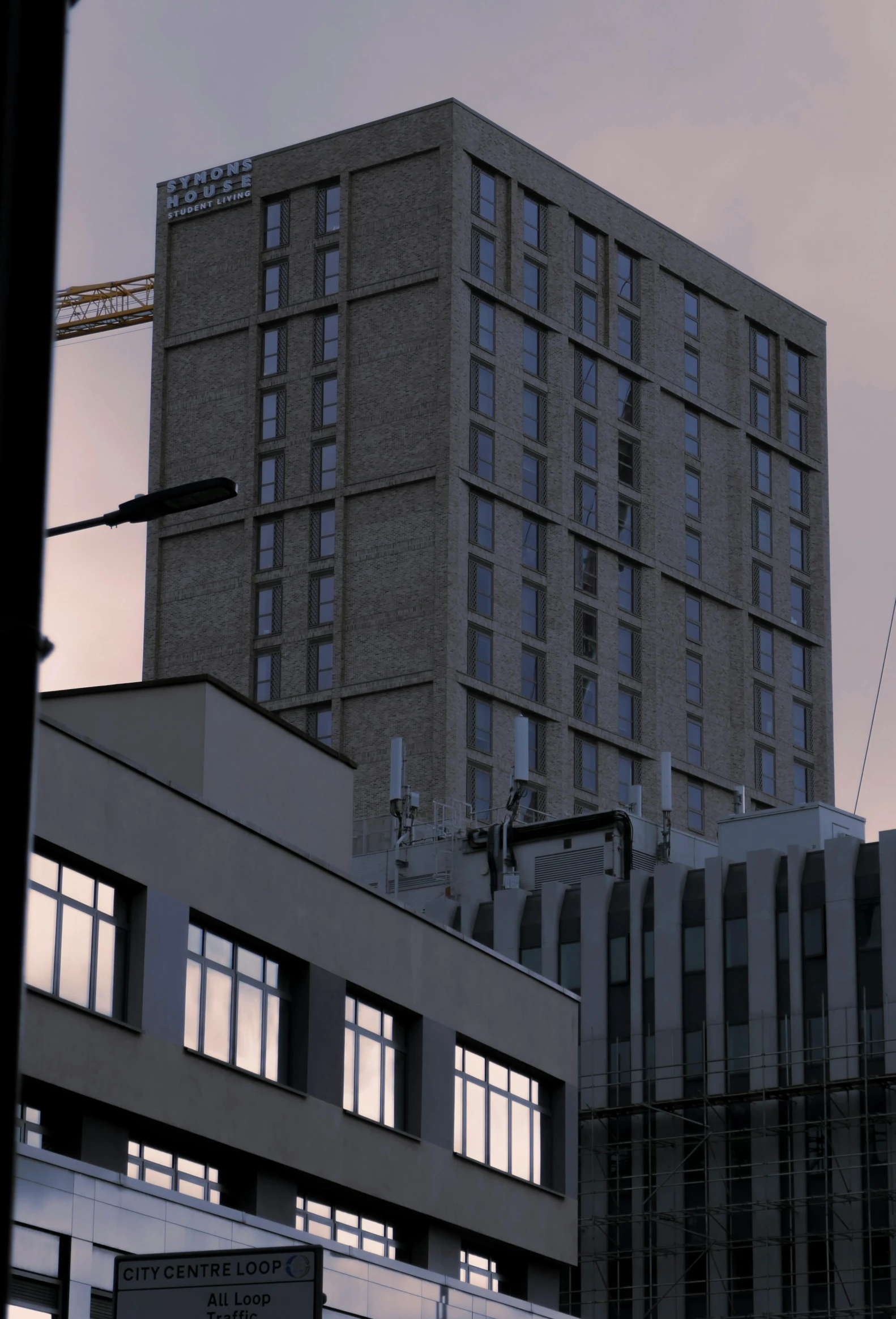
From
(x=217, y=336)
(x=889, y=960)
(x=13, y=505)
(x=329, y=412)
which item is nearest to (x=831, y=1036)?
(x=889, y=960)

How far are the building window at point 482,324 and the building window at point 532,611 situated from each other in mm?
11775

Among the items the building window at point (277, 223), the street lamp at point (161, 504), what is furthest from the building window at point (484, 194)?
the street lamp at point (161, 504)

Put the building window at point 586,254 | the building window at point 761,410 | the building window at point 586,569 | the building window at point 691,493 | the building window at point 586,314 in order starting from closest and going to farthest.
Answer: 1. the building window at point 586,569
2. the building window at point 586,314
3. the building window at point 586,254
4. the building window at point 691,493
5. the building window at point 761,410

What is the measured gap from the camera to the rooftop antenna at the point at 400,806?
91.9 m

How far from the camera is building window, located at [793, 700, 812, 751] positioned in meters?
128

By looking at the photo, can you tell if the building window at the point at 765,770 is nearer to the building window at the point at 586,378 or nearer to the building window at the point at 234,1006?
the building window at the point at 586,378

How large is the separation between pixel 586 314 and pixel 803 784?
2722 centimetres

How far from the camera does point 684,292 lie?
5049 inches

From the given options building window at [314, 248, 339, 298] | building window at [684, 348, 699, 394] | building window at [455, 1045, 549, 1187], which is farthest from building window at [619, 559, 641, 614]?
building window at [455, 1045, 549, 1187]

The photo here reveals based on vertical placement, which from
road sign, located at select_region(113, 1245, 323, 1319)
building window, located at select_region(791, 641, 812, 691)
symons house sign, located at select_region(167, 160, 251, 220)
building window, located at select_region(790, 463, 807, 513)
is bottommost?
road sign, located at select_region(113, 1245, 323, 1319)

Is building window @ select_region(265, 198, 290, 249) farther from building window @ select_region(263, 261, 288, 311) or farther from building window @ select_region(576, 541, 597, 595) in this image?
building window @ select_region(576, 541, 597, 595)

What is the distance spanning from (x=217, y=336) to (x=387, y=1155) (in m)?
85.0

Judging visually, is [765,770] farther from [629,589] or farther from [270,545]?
[270,545]

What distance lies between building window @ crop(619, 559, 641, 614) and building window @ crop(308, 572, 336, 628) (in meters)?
15.3
